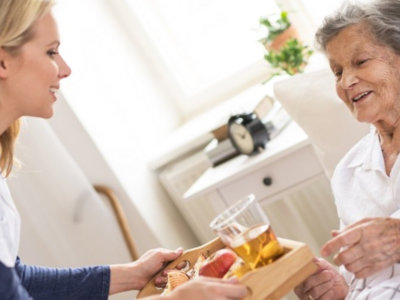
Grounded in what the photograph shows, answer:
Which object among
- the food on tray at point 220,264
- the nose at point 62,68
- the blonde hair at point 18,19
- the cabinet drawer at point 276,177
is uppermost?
the blonde hair at point 18,19

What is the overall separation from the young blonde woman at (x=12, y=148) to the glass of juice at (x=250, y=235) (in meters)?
0.07

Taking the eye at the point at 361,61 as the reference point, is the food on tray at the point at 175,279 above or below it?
below

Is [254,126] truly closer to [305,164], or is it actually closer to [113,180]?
[305,164]

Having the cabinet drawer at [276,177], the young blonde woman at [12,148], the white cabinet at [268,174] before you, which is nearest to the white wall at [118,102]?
the white cabinet at [268,174]

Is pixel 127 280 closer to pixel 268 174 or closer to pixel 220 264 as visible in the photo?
pixel 220 264

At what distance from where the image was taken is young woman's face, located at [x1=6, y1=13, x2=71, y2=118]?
1.40 m

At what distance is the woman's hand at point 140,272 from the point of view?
1.55m

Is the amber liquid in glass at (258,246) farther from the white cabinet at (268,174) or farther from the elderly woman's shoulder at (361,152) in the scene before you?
the white cabinet at (268,174)

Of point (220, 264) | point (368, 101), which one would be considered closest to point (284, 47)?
point (368, 101)

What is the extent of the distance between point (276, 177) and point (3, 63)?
42.8 inches

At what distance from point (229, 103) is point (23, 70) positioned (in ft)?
5.41

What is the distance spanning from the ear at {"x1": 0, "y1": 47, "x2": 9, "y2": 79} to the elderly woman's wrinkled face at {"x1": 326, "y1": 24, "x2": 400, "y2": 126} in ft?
2.46

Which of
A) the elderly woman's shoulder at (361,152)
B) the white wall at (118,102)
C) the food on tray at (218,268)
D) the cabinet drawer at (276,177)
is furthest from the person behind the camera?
the white wall at (118,102)

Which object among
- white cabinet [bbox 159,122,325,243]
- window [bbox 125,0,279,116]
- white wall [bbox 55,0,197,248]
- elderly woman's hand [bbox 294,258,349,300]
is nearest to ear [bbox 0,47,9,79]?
elderly woman's hand [bbox 294,258,349,300]
